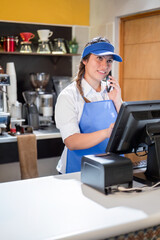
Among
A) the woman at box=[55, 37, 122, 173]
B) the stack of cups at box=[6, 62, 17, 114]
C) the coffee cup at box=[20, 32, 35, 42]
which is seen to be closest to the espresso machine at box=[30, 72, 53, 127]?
the stack of cups at box=[6, 62, 17, 114]

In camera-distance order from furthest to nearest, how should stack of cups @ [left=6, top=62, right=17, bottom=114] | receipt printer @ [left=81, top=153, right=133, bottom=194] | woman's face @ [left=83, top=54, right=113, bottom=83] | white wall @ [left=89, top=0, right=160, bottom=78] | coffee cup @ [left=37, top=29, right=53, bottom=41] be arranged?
coffee cup @ [left=37, top=29, right=53, bottom=41], stack of cups @ [left=6, top=62, right=17, bottom=114], white wall @ [left=89, top=0, right=160, bottom=78], woman's face @ [left=83, top=54, right=113, bottom=83], receipt printer @ [left=81, top=153, right=133, bottom=194]

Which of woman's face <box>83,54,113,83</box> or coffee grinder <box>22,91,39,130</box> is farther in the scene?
coffee grinder <box>22,91,39,130</box>

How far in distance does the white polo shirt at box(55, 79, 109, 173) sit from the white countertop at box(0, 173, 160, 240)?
47cm

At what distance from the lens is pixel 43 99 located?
3.96 metres

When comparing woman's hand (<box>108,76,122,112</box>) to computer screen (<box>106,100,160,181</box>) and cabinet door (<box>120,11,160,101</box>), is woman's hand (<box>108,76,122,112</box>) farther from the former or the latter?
cabinet door (<box>120,11,160,101</box>)

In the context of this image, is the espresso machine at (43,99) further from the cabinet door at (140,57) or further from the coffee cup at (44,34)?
the cabinet door at (140,57)

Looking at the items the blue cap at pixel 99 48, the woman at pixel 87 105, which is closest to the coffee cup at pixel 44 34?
the woman at pixel 87 105

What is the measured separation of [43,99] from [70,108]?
71.2 inches

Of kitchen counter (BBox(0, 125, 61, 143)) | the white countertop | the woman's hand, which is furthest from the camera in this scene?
kitchen counter (BBox(0, 125, 61, 143))

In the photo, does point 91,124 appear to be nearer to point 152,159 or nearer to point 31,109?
point 152,159

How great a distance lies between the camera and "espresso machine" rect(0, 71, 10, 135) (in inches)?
136

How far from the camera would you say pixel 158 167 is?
5.69ft

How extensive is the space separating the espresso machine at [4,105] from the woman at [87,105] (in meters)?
1.24

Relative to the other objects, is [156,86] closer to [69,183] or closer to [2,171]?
[2,171]
